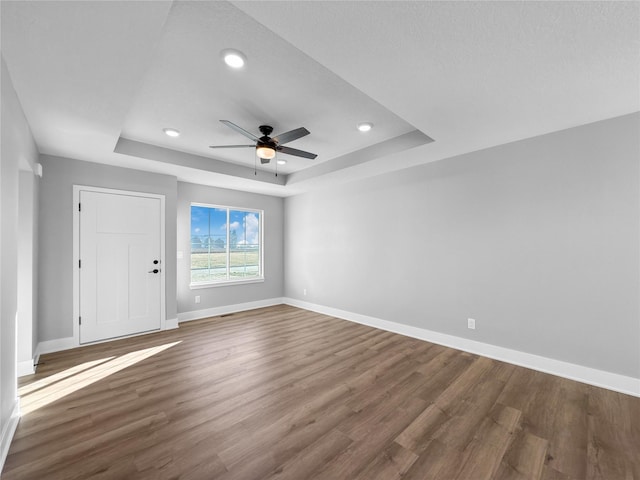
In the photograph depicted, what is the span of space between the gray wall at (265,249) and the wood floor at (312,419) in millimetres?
1614

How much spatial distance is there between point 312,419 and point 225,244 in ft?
13.2

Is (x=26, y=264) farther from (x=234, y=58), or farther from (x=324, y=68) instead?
(x=324, y=68)

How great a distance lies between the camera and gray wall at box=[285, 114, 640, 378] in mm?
2525

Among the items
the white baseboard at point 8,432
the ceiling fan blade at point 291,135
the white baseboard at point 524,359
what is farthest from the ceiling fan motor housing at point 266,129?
the white baseboard at point 524,359

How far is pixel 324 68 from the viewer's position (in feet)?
6.79

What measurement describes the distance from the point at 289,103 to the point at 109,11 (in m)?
1.45

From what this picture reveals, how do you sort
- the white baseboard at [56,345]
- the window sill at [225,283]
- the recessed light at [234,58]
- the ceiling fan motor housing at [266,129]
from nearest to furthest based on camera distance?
the recessed light at [234,58] → the ceiling fan motor housing at [266,129] → the white baseboard at [56,345] → the window sill at [225,283]

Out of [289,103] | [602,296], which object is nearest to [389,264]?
[602,296]

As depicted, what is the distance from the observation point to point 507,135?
2.93 m

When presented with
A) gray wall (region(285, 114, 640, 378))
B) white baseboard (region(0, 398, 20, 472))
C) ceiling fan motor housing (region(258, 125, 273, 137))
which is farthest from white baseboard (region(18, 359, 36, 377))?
gray wall (region(285, 114, 640, 378))

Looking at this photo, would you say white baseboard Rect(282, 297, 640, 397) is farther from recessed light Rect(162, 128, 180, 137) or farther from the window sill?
recessed light Rect(162, 128, 180, 137)

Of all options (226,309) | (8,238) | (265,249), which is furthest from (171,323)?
(8,238)

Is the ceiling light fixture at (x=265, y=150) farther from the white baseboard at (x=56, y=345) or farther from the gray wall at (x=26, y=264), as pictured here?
the white baseboard at (x=56, y=345)

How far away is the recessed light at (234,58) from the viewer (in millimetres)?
1875
